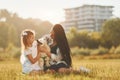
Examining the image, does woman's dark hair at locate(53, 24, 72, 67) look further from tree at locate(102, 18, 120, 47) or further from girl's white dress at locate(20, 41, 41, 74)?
tree at locate(102, 18, 120, 47)

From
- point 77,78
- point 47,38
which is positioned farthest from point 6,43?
point 77,78

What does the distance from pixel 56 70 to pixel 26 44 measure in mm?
646

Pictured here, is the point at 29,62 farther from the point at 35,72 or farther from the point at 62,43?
the point at 62,43

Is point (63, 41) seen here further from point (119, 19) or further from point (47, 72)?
point (119, 19)

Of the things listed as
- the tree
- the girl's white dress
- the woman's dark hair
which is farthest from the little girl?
the tree

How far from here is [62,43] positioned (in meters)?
6.87

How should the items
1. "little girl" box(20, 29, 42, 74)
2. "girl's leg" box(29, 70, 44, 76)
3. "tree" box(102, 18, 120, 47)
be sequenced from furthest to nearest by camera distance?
"tree" box(102, 18, 120, 47), "little girl" box(20, 29, 42, 74), "girl's leg" box(29, 70, 44, 76)

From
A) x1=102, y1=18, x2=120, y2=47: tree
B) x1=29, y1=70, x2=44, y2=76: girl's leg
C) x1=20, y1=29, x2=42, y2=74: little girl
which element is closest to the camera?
x1=29, y1=70, x2=44, y2=76: girl's leg

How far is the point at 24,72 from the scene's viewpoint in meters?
6.79

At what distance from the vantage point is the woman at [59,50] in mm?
6816

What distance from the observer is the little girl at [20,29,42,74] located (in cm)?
676

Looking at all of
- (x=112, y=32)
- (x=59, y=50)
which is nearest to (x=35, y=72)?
(x=59, y=50)

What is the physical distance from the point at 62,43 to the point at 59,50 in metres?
0.13

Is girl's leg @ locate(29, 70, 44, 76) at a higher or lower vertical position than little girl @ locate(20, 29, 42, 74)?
lower
